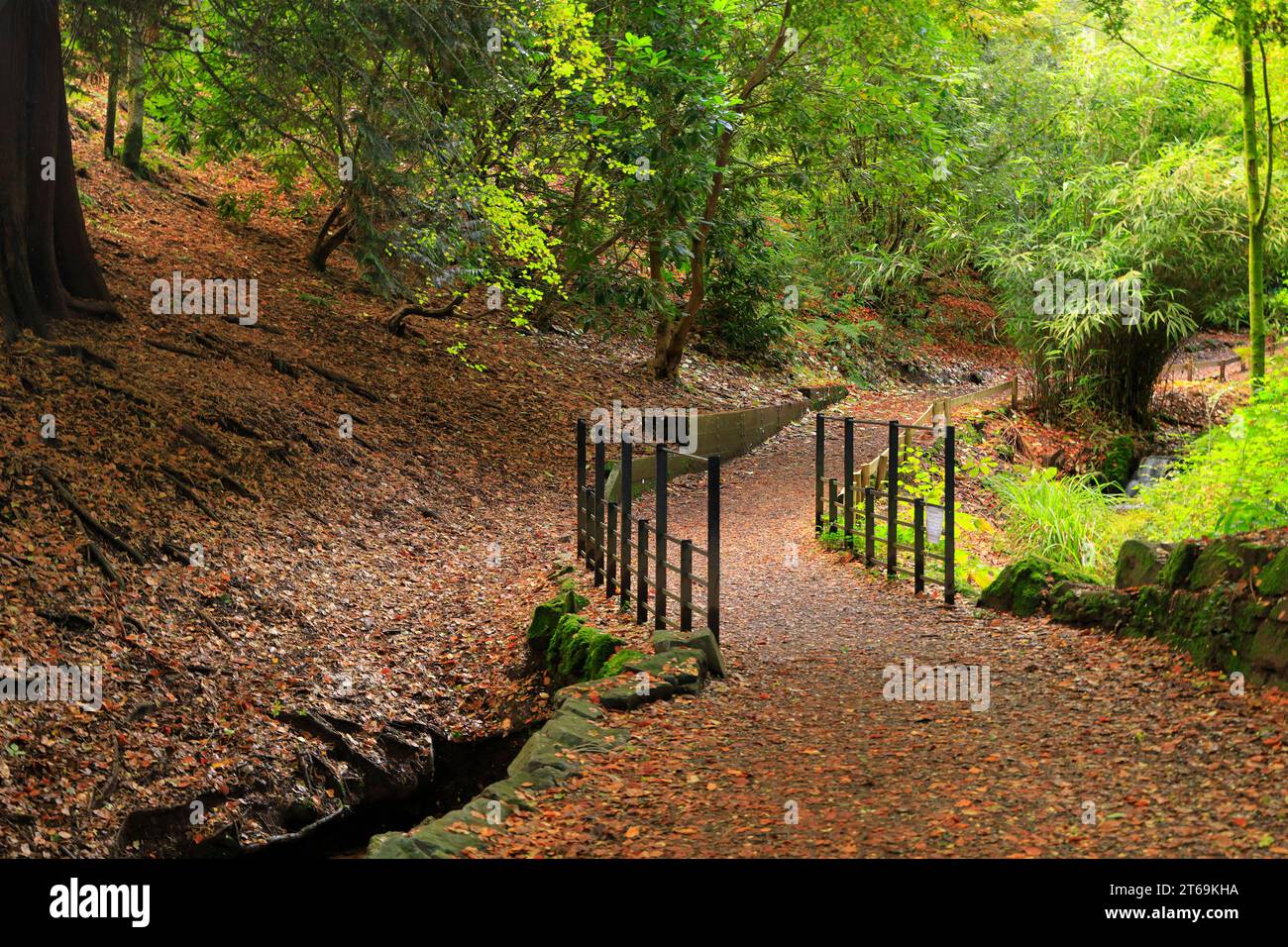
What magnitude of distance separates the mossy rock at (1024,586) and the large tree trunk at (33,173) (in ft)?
28.4

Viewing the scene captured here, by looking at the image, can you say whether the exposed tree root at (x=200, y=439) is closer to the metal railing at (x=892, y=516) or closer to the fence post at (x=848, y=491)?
the metal railing at (x=892, y=516)

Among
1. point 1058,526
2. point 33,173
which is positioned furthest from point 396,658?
point 1058,526

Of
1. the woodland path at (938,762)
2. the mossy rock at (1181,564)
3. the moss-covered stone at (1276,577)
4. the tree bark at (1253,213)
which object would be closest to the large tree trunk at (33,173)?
the woodland path at (938,762)

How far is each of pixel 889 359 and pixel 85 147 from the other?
17.7 m

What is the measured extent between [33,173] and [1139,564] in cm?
996

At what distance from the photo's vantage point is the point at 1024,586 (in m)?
8.24

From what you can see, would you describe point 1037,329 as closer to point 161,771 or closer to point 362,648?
point 362,648

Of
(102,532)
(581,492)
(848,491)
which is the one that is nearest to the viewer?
(102,532)

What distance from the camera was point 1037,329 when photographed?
19.1 metres

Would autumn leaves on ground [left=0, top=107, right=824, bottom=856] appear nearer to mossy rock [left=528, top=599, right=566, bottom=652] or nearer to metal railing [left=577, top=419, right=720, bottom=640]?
mossy rock [left=528, top=599, right=566, bottom=652]

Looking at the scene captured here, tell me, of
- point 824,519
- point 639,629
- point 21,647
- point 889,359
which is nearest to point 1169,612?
point 639,629

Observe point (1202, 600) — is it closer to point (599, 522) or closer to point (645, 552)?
point (645, 552)

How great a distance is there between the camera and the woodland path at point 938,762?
442cm

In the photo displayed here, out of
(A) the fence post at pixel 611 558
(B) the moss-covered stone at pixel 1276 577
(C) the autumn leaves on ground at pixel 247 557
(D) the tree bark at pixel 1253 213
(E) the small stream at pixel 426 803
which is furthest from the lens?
(D) the tree bark at pixel 1253 213
